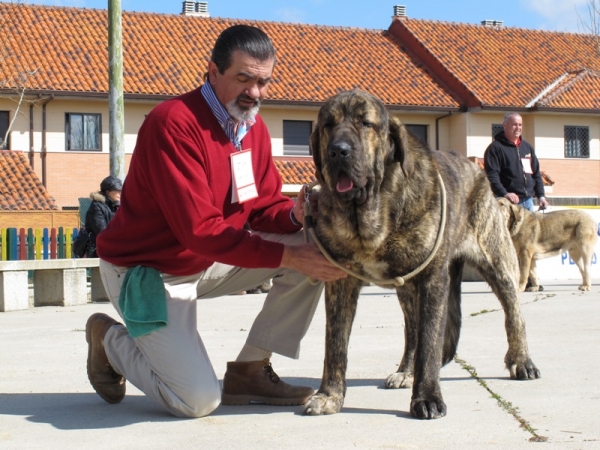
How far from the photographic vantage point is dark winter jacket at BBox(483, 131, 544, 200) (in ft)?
41.3

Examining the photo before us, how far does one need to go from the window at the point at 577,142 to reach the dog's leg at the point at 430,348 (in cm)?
3567

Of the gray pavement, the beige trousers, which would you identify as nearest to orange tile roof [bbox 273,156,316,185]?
the gray pavement

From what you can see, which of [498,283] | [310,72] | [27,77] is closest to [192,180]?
[498,283]

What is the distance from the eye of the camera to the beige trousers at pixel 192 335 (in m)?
4.96

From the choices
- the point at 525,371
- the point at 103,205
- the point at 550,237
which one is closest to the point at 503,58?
the point at 550,237

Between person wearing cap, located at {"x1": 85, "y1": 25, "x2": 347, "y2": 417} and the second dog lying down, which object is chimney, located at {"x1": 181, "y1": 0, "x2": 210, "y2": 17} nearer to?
the second dog lying down

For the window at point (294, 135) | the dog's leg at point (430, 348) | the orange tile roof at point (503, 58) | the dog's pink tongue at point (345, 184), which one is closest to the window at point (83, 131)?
the window at point (294, 135)

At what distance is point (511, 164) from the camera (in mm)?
12672

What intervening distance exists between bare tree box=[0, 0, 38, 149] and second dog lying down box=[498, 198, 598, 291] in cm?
1792

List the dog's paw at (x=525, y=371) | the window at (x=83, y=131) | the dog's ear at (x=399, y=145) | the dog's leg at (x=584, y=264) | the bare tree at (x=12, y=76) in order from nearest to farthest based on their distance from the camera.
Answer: the dog's ear at (x=399, y=145) < the dog's paw at (x=525, y=371) < the dog's leg at (x=584, y=264) < the bare tree at (x=12, y=76) < the window at (x=83, y=131)

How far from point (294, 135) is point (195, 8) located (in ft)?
36.7

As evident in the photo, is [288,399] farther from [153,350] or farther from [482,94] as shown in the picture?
[482,94]

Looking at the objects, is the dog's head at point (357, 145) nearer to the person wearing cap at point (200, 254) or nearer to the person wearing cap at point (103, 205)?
the person wearing cap at point (200, 254)

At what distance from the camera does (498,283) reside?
243 inches
